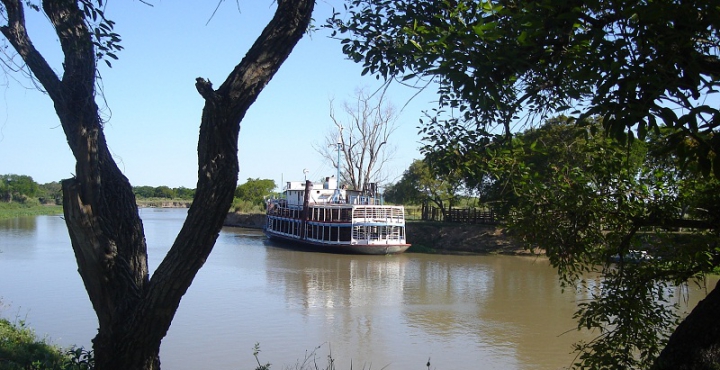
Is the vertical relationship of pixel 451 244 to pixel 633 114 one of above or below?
below

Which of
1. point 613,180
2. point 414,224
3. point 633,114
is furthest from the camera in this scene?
point 414,224

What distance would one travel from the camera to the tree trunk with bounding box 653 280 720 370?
3.26m

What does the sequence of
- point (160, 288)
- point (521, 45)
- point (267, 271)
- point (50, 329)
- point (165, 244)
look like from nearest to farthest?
point (521, 45) → point (160, 288) → point (50, 329) → point (267, 271) → point (165, 244)

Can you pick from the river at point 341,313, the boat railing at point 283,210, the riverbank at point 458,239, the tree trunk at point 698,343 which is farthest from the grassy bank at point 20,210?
the tree trunk at point 698,343

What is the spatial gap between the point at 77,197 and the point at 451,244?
101ft

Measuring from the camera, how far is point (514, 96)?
4.15 meters

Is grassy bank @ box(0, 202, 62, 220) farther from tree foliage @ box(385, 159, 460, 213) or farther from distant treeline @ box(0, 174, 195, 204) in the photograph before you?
tree foliage @ box(385, 159, 460, 213)

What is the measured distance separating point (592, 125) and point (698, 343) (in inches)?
50.7

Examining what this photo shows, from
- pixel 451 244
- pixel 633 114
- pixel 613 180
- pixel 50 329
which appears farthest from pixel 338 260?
pixel 633 114

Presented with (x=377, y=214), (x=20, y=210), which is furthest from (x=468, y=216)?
(x=20, y=210)

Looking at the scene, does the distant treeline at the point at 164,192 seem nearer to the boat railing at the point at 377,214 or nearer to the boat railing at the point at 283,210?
the boat railing at the point at 283,210

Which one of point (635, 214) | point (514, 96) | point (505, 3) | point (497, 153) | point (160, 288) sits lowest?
point (160, 288)

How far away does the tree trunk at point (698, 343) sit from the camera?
3262 mm

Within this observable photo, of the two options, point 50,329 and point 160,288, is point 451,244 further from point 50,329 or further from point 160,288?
point 160,288
